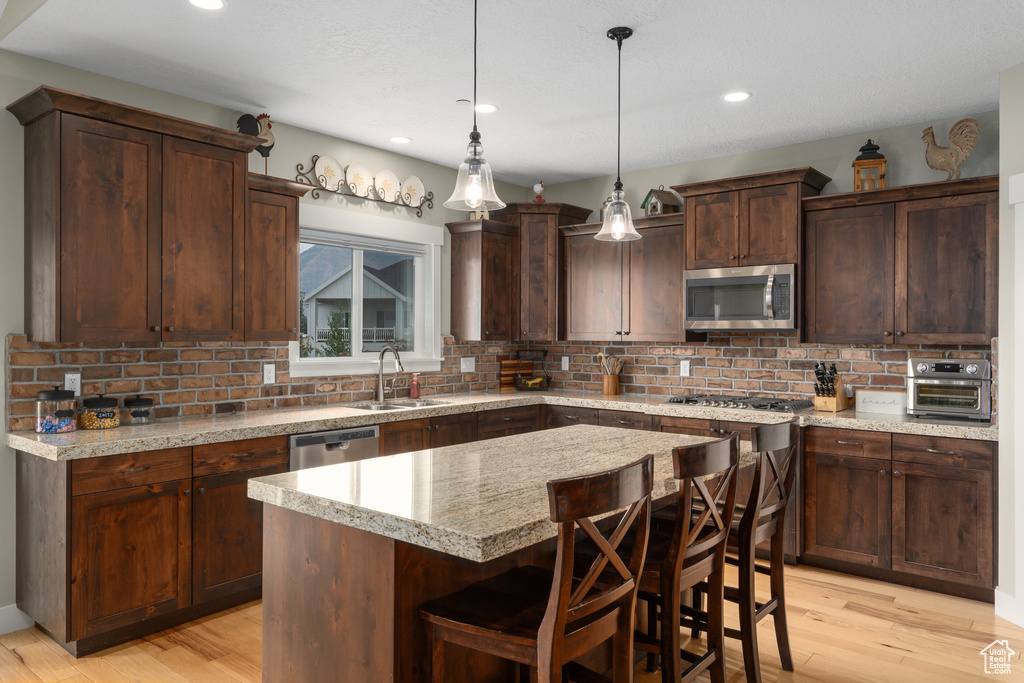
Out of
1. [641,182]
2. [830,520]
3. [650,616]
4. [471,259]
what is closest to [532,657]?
[650,616]

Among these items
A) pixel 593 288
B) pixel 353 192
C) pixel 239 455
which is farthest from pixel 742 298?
pixel 239 455

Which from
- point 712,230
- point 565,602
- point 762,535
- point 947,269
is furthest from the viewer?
point 712,230

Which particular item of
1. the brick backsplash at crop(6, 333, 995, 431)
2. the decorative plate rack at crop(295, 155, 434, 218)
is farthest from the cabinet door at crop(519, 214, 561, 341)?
the decorative plate rack at crop(295, 155, 434, 218)

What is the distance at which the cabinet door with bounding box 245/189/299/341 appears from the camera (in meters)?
3.62

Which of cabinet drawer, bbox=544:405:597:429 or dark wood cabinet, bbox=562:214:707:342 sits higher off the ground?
dark wood cabinet, bbox=562:214:707:342

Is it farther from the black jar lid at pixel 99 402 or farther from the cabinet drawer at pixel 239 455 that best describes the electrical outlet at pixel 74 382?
the cabinet drawer at pixel 239 455

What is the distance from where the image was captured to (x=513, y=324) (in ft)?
17.4

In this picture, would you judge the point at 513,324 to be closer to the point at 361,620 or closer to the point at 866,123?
the point at 866,123

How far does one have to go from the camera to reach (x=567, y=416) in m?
4.84

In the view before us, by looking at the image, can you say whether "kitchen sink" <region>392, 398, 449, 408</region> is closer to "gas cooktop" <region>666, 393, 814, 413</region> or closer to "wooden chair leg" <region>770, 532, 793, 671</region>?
"gas cooktop" <region>666, 393, 814, 413</region>

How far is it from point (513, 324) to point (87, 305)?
301 cm

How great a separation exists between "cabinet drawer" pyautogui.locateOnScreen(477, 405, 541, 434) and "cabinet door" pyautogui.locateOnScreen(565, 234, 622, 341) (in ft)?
2.36

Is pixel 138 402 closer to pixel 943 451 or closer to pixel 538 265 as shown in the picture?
pixel 538 265

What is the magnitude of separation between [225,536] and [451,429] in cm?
152
